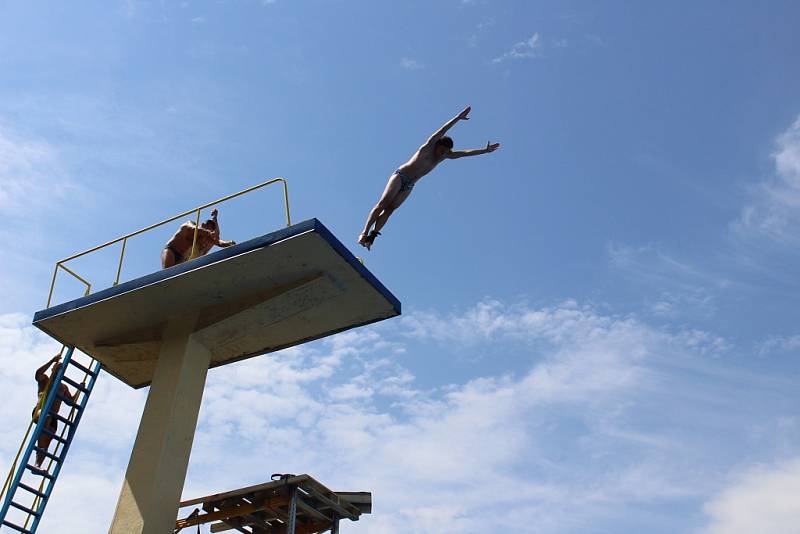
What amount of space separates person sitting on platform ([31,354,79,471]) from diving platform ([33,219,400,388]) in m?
0.63

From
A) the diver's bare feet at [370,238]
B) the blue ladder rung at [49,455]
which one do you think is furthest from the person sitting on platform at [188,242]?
the blue ladder rung at [49,455]

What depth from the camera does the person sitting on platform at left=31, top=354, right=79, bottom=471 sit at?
1350cm

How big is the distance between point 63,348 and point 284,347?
13.2ft

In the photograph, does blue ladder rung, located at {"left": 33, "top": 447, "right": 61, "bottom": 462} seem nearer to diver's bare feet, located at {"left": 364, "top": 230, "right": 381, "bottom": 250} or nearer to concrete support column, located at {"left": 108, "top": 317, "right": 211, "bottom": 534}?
concrete support column, located at {"left": 108, "top": 317, "right": 211, "bottom": 534}

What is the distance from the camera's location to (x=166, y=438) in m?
12.1

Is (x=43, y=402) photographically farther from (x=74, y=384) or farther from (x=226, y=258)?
(x=226, y=258)

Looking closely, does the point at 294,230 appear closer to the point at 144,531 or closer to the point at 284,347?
the point at 284,347

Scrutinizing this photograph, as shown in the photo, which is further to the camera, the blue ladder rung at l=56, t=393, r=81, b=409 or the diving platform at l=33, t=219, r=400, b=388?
the blue ladder rung at l=56, t=393, r=81, b=409

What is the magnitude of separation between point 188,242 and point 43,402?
12.4 feet

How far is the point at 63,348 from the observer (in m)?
14.3

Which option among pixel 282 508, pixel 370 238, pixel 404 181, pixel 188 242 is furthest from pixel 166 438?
pixel 404 181

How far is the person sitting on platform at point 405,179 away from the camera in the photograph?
42.3ft

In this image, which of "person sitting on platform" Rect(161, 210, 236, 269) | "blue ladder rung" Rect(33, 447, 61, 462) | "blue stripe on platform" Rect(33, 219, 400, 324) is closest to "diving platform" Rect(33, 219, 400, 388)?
"blue stripe on platform" Rect(33, 219, 400, 324)

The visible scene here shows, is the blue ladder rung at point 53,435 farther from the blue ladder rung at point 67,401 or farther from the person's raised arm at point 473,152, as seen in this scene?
the person's raised arm at point 473,152
